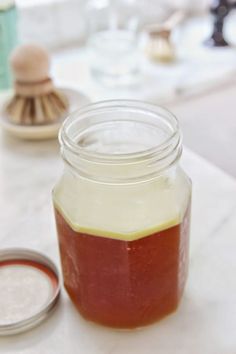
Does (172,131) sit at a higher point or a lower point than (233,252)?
higher

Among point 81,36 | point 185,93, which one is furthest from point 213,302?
point 81,36

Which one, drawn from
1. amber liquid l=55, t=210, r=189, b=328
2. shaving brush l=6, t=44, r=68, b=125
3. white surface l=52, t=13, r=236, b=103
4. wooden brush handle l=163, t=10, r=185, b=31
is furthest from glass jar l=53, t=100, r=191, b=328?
wooden brush handle l=163, t=10, r=185, b=31

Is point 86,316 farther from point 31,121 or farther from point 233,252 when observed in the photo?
point 31,121

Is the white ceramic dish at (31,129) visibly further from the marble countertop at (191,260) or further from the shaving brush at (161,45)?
the shaving brush at (161,45)

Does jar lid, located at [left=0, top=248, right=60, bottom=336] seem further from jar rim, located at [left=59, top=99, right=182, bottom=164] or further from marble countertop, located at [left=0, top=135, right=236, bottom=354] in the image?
jar rim, located at [left=59, top=99, right=182, bottom=164]

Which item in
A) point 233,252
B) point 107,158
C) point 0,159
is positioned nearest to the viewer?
point 107,158

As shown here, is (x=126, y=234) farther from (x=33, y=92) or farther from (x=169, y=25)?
(x=169, y=25)

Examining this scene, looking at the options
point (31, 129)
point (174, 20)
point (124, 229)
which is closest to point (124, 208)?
point (124, 229)

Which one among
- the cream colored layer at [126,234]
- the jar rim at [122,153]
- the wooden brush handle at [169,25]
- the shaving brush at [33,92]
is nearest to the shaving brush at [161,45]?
the wooden brush handle at [169,25]
